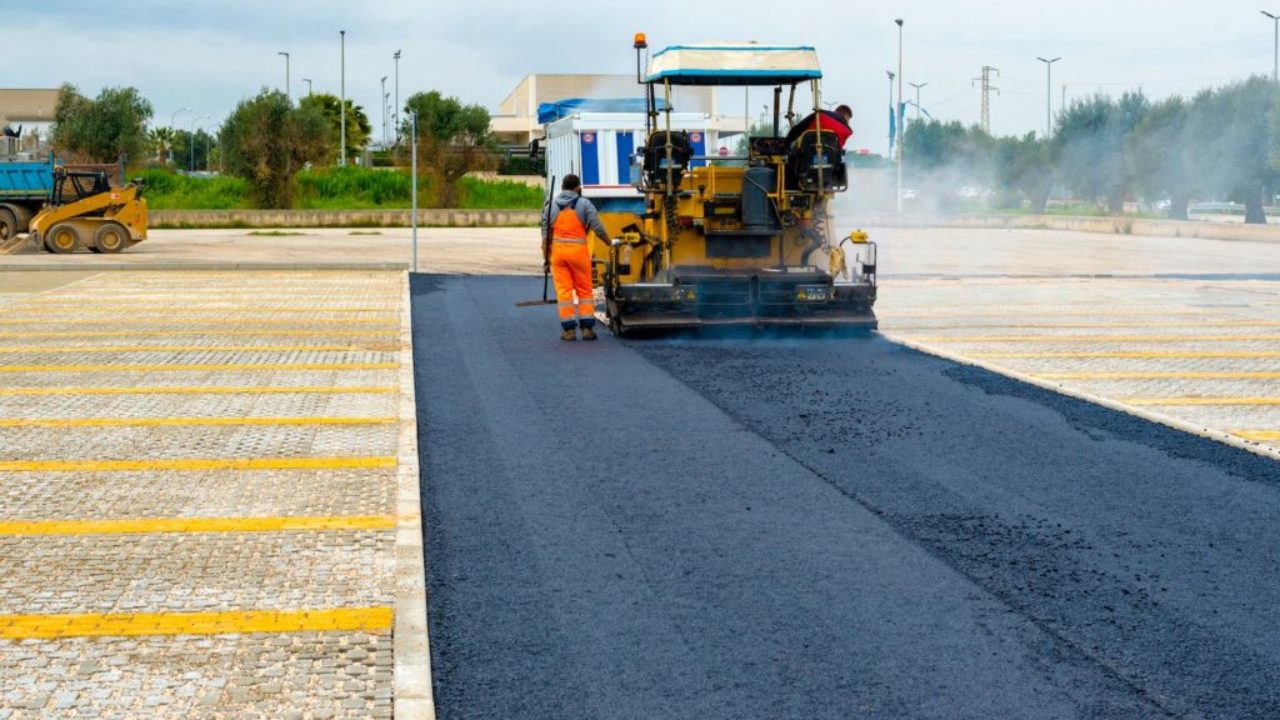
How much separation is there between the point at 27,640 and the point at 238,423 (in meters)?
4.86

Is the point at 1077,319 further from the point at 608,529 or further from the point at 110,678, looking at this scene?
the point at 110,678

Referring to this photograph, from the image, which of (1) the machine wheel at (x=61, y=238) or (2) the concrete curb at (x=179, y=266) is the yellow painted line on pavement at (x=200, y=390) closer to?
(2) the concrete curb at (x=179, y=266)

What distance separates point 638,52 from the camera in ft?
54.7

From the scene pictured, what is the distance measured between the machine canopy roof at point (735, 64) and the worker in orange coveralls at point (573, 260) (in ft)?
5.37

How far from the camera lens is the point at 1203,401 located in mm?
11055

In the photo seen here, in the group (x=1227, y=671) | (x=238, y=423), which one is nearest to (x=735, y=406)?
(x=238, y=423)

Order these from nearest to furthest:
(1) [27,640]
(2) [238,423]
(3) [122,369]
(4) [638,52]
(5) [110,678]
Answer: (5) [110,678] < (1) [27,640] < (2) [238,423] < (3) [122,369] < (4) [638,52]

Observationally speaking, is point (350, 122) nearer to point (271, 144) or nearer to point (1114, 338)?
point (271, 144)

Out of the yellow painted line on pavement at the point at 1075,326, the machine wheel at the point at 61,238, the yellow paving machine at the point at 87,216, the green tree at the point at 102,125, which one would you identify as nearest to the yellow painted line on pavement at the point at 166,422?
the yellow painted line on pavement at the point at 1075,326

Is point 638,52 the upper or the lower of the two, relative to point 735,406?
upper

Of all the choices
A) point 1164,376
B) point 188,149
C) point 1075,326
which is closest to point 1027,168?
point 1075,326

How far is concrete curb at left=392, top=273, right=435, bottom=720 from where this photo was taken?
4.82 metres

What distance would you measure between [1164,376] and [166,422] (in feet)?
24.9

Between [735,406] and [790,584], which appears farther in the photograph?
[735,406]
